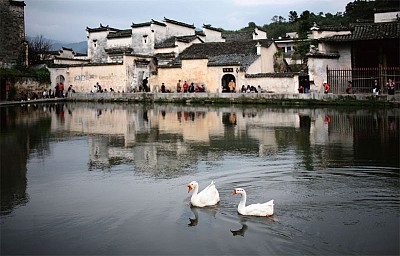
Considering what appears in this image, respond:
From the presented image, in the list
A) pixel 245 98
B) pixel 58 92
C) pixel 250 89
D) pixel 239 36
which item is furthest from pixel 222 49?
pixel 58 92

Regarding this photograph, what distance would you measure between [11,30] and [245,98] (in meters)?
23.9

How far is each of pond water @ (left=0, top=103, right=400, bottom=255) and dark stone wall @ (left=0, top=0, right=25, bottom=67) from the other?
28735 millimetres

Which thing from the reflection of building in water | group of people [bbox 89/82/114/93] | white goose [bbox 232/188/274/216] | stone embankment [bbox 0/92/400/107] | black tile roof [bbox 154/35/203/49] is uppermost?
black tile roof [bbox 154/35/203/49]

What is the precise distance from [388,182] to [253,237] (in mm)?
4117

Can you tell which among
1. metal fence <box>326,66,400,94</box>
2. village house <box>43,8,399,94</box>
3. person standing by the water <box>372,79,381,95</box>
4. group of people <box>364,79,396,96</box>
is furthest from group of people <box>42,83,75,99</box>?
group of people <box>364,79,396,96</box>

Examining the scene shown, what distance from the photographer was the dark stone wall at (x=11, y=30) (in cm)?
4403

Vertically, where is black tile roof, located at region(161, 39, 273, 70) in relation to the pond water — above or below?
above

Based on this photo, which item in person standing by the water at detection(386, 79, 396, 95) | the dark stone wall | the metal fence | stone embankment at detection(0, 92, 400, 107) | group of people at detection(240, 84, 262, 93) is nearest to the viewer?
stone embankment at detection(0, 92, 400, 107)

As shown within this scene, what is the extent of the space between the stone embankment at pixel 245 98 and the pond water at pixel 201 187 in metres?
9.94

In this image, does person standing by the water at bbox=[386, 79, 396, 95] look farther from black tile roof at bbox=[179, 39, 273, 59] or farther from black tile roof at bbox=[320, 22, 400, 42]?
black tile roof at bbox=[179, 39, 273, 59]

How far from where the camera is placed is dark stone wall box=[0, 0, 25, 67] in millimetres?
44031

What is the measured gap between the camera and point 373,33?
1228 inches

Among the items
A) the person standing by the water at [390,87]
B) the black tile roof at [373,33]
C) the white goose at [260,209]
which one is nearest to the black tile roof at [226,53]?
the black tile roof at [373,33]

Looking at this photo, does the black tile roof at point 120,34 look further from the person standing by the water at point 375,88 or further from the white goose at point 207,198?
the white goose at point 207,198
